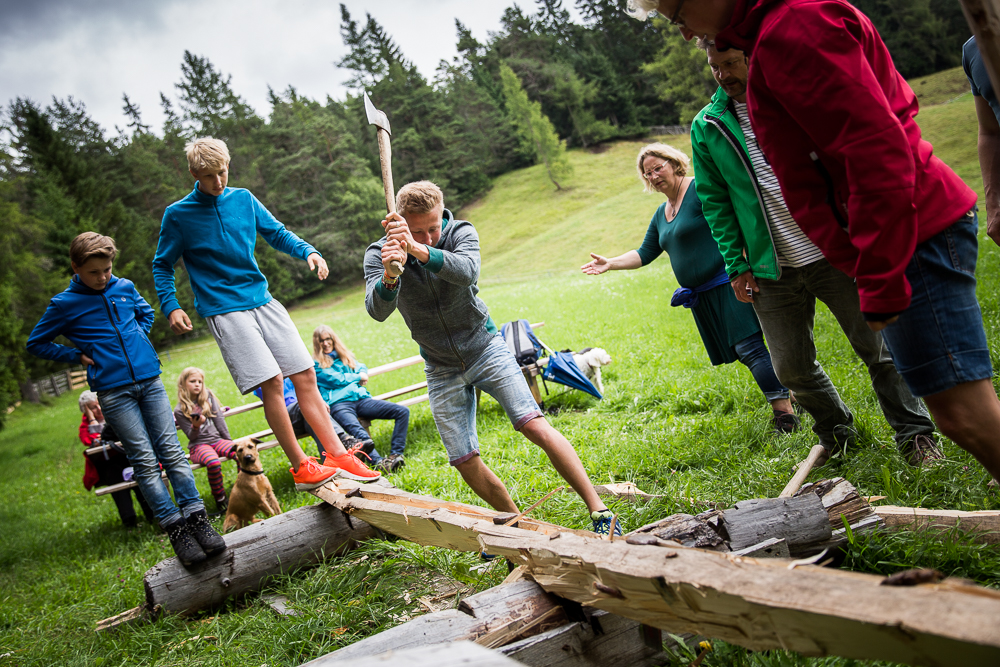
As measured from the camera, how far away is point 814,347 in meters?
3.19

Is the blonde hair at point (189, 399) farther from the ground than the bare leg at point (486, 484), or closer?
farther from the ground

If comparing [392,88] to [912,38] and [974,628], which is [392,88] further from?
[974,628]

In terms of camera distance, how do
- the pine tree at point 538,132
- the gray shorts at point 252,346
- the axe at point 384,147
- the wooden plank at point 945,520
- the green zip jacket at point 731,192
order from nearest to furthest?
the wooden plank at point 945,520 → the green zip jacket at point 731,192 → the axe at point 384,147 → the gray shorts at point 252,346 → the pine tree at point 538,132

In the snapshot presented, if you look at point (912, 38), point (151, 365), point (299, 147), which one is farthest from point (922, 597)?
point (912, 38)

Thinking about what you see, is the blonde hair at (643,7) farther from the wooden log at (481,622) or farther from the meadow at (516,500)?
the meadow at (516,500)

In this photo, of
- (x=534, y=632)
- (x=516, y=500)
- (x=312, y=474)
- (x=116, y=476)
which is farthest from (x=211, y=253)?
(x=116, y=476)

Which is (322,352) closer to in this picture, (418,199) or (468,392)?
(468,392)

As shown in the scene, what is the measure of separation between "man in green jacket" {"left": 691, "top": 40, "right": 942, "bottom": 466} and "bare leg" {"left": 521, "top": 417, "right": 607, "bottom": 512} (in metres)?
1.23

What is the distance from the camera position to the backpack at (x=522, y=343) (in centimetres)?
662

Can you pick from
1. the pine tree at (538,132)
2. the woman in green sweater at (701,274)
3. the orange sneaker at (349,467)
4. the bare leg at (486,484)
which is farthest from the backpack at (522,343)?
the pine tree at (538,132)

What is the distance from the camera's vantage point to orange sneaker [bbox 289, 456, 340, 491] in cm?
380

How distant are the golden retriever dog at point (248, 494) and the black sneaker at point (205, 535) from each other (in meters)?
1.27

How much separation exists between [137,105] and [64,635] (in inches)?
2326

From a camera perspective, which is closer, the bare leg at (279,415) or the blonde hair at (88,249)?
the bare leg at (279,415)
